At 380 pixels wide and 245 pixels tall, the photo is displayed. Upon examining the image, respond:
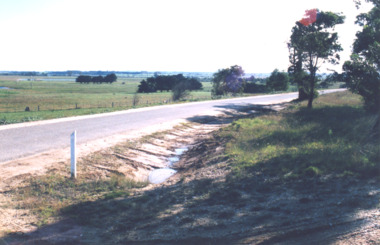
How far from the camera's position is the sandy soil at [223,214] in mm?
4605

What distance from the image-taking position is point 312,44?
22172 mm

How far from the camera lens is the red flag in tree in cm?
2388

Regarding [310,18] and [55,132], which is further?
[310,18]

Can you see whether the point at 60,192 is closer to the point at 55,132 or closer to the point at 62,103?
the point at 55,132

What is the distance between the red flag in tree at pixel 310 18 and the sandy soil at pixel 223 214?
63.1 ft

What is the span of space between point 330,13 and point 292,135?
1536 cm

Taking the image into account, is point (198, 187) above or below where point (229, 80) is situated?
below

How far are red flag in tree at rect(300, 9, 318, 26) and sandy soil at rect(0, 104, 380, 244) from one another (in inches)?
757

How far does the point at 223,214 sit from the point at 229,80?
157 feet

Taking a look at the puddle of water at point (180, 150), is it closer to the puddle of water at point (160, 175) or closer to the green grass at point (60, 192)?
the puddle of water at point (160, 175)

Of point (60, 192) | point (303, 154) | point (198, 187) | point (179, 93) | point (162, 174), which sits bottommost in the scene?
point (162, 174)

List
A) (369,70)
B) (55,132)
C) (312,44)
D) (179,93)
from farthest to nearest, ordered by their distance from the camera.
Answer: (179,93) < (312,44) < (55,132) < (369,70)

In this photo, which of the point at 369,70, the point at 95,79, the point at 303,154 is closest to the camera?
the point at 303,154

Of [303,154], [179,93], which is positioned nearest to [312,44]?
[303,154]
